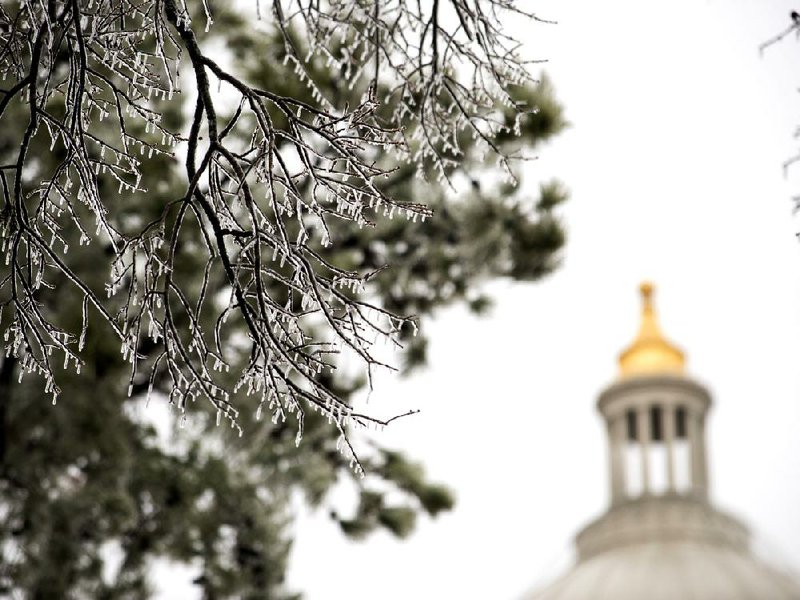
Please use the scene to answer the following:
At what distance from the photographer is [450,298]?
306 inches

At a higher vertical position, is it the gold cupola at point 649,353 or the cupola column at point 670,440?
the gold cupola at point 649,353

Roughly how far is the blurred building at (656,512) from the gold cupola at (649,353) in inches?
2.4

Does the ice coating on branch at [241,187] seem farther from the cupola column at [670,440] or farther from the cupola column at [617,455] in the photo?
the cupola column at [670,440]

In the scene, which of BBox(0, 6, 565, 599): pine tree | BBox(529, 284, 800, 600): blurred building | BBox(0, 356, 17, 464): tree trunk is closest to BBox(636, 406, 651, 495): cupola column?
BBox(529, 284, 800, 600): blurred building

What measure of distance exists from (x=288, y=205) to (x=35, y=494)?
14.2ft

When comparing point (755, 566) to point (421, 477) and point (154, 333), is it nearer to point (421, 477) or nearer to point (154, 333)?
point (421, 477)

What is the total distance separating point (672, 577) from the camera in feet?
149

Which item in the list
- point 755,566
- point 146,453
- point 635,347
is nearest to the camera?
point 146,453

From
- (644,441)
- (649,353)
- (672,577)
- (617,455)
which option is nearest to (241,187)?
(672,577)

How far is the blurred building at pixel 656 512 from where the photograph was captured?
4616 cm

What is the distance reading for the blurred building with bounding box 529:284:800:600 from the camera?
Result: 46.2m

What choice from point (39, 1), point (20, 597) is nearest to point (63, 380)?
point (20, 597)

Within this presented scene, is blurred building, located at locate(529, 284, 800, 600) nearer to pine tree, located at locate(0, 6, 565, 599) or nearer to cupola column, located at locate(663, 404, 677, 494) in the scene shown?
cupola column, located at locate(663, 404, 677, 494)

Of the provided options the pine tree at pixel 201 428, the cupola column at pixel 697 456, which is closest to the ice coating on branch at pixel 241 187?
the pine tree at pixel 201 428
